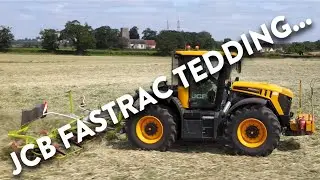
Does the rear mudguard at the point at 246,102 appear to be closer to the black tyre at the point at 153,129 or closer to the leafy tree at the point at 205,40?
the black tyre at the point at 153,129

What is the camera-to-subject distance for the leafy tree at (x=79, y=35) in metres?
97.5

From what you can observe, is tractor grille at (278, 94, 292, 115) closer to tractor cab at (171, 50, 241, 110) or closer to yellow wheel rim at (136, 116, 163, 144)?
tractor cab at (171, 50, 241, 110)

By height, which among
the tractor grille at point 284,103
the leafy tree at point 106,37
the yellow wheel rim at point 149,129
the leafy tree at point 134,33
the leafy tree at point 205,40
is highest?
the leafy tree at point 134,33

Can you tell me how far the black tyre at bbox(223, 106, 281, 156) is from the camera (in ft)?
30.1

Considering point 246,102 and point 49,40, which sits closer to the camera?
point 246,102

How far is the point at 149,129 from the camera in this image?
982cm

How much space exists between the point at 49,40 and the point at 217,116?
93340 millimetres

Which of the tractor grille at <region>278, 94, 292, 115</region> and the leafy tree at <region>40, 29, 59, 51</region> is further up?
the leafy tree at <region>40, 29, 59, 51</region>

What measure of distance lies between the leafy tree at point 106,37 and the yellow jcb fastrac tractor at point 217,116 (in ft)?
331

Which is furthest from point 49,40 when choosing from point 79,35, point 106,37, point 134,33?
point 134,33

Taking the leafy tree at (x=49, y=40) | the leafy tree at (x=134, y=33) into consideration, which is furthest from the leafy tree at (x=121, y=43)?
the leafy tree at (x=134, y=33)

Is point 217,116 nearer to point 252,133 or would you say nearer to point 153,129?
point 252,133

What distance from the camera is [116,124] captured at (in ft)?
34.7

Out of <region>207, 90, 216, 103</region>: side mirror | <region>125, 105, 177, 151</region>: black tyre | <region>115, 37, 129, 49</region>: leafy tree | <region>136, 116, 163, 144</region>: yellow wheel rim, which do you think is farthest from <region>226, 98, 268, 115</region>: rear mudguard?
<region>115, 37, 129, 49</region>: leafy tree
